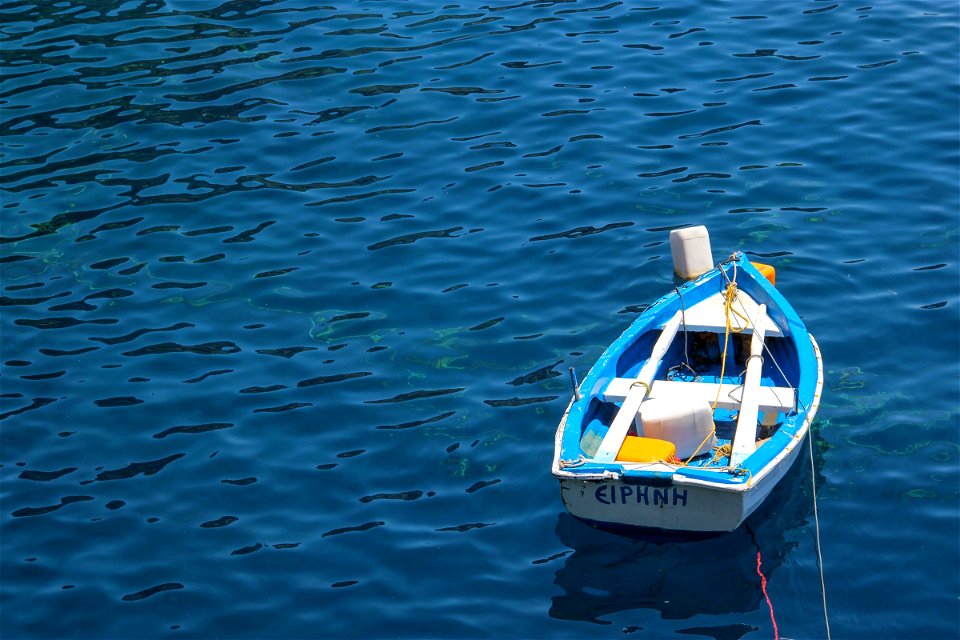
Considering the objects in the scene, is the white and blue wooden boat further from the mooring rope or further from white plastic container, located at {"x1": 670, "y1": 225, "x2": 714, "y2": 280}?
the mooring rope

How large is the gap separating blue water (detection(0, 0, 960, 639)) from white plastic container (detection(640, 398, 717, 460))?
0.93 metres

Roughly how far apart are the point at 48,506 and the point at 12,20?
11.5 meters

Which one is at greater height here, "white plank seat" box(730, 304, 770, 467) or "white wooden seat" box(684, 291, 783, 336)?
"white wooden seat" box(684, 291, 783, 336)

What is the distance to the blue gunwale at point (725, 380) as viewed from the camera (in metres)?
9.12

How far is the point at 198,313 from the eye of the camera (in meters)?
13.0

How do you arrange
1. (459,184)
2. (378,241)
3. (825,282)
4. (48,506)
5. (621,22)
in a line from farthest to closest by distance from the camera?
(621,22)
(459,184)
(378,241)
(825,282)
(48,506)

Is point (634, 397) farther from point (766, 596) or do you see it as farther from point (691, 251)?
point (691, 251)

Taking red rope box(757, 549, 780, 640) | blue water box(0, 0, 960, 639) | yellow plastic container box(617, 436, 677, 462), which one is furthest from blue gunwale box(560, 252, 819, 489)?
red rope box(757, 549, 780, 640)

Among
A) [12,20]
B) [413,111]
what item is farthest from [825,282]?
[12,20]

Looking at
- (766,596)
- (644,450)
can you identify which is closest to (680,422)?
(644,450)

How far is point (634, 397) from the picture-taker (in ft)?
34.2

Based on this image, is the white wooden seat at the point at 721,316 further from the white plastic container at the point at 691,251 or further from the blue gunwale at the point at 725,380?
the white plastic container at the point at 691,251

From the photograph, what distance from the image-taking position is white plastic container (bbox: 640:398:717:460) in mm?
10109

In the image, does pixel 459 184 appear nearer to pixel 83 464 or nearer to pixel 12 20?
pixel 83 464
